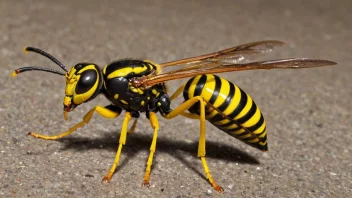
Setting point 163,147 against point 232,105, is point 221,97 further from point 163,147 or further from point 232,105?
point 163,147

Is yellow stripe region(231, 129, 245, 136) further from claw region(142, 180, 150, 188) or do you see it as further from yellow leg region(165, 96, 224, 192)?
claw region(142, 180, 150, 188)

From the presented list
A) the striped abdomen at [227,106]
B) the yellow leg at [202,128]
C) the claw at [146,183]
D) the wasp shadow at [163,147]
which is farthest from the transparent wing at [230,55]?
the claw at [146,183]

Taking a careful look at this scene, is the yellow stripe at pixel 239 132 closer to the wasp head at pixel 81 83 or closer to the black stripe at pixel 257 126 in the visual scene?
the black stripe at pixel 257 126

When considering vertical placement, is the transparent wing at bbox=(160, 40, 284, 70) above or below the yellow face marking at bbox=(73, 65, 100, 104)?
above

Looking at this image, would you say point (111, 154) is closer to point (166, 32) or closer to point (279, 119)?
point (279, 119)

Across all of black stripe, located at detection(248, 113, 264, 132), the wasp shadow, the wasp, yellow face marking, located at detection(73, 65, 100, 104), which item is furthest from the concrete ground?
yellow face marking, located at detection(73, 65, 100, 104)

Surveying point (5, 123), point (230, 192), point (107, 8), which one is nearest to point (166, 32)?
point (107, 8)
